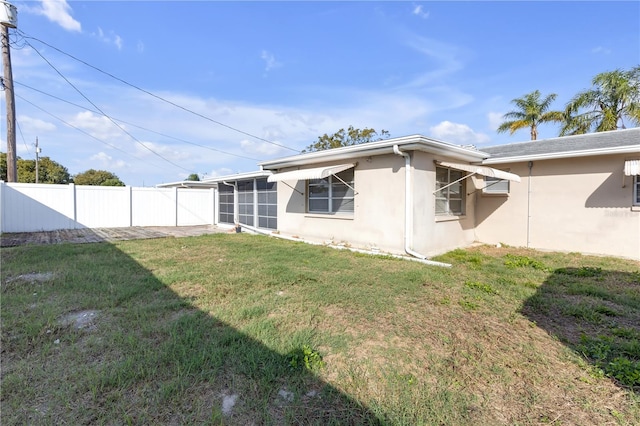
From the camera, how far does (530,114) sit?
78.1 ft

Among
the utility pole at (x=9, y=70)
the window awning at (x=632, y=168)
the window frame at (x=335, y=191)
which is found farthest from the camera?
the utility pole at (x=9, y=70)

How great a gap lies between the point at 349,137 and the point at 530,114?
17.5 meters

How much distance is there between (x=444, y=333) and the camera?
3.89 metres

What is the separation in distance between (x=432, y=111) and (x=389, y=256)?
12.4 meters

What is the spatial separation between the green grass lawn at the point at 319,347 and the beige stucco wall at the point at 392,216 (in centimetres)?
230

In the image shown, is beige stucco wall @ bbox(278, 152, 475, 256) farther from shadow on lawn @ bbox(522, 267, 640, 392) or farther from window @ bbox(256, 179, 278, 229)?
window @ bbox(256, 179, 278, 229)

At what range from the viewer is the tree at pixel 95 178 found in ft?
141

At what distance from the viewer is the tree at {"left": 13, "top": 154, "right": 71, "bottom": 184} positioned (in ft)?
116

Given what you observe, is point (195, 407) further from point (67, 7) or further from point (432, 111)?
point (432, 111)

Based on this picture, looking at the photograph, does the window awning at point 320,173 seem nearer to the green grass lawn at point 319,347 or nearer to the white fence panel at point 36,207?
the green grass lawn at point 319,347

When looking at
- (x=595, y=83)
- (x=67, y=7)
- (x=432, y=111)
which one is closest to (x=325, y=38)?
(x=432, y=111)

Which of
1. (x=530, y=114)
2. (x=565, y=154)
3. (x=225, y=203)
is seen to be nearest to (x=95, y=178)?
(x=225, y=203)

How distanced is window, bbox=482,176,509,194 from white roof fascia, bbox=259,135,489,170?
40.4 inches

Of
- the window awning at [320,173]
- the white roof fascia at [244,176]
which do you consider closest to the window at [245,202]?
the white roof fascia at [244,176]
